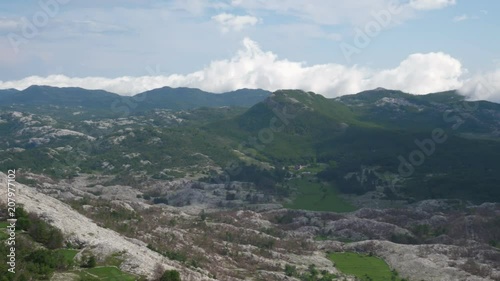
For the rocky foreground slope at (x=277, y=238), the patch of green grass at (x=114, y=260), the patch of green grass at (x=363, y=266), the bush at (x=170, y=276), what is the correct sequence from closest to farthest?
the bush at (x=170, y=276) → the patch of green grass at (x=114, y=260) → the rocky foreground slope at (x=277, y=238) → the patch of green grass at (x=363, y=266)

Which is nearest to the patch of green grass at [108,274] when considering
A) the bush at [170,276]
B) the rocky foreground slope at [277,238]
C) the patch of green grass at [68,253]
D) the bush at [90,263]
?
the bush at [90,263]

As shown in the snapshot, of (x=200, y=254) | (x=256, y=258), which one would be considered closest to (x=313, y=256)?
(x=256, y=258)

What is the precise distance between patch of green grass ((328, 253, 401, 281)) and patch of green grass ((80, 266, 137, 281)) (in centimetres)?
6066

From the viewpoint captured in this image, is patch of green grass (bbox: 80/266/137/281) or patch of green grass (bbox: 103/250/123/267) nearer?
patch of green grass (bbox: 80/266/137/281)

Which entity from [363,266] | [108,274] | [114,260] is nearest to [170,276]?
[108,274]

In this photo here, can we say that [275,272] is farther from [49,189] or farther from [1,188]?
[49,189]

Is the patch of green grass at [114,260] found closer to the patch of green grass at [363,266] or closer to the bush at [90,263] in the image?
the bush at [90,263]

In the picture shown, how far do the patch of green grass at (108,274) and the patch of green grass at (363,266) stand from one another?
6066 centimetres

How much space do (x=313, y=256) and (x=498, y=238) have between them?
189ft

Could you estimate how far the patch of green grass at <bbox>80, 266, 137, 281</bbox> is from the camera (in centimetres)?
5258

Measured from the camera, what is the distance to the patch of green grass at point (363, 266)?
102m

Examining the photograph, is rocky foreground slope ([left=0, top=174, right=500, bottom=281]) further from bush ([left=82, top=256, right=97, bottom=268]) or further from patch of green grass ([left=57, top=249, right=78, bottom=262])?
bush ([left=82, top=256, right=97, bottom=268])

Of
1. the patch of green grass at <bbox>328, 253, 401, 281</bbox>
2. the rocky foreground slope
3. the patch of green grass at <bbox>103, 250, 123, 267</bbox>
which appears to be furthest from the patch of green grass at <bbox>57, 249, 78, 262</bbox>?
the patch of green grass at <bbox>328, 253, 401, 281</bbox>

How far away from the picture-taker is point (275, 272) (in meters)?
94.9
